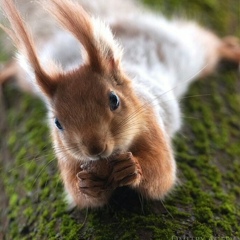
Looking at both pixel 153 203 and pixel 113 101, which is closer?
pixel 113 101

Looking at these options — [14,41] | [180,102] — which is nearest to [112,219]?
[14,41]

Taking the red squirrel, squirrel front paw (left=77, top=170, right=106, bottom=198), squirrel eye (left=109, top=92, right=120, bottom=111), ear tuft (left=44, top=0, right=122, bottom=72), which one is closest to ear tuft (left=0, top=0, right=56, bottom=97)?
the red squirrel

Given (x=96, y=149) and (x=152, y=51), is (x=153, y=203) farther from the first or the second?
(x=152, y=51)

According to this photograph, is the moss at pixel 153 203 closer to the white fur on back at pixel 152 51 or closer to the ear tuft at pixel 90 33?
the white fur on back at pixel 152 51

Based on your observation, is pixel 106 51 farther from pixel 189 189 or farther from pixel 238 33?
pixel 238 33

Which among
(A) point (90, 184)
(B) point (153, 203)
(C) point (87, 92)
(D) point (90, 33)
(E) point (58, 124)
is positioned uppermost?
(D) point (90, 33)

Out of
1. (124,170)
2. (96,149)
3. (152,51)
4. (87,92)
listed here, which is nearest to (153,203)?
(124,170)

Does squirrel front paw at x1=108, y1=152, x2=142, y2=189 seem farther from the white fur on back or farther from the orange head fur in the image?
the white fur on back
